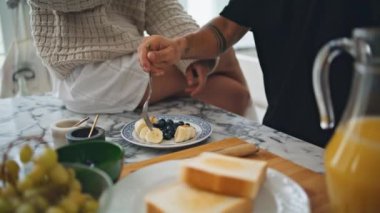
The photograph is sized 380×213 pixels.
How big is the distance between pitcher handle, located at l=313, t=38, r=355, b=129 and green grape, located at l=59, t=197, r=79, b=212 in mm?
308

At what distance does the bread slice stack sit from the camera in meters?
0.52

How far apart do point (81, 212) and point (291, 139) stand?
1.79 ft

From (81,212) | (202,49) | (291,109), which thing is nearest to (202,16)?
(202,49)

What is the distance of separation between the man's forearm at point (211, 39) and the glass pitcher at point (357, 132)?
59cm

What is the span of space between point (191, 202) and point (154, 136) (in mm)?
319

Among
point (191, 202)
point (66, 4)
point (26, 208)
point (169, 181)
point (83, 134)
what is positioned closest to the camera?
point (26, 208)

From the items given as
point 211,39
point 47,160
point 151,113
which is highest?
point 211,39

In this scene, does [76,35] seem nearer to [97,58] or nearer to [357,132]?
[97,58]

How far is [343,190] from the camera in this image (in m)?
0.46

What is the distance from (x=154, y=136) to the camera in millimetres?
830

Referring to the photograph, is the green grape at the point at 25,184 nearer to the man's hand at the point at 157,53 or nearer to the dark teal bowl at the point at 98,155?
the dark teal bowl at the point at 98,155

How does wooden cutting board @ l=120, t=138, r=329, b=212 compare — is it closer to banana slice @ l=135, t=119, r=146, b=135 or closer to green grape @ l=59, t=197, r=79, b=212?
banana slice @ l=135, t=119, r=146, b=135

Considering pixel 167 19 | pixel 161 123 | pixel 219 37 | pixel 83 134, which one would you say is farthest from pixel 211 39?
pixel 83 134

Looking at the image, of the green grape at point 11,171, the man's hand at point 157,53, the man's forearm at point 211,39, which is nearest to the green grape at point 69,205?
the green grape at point 11,171
